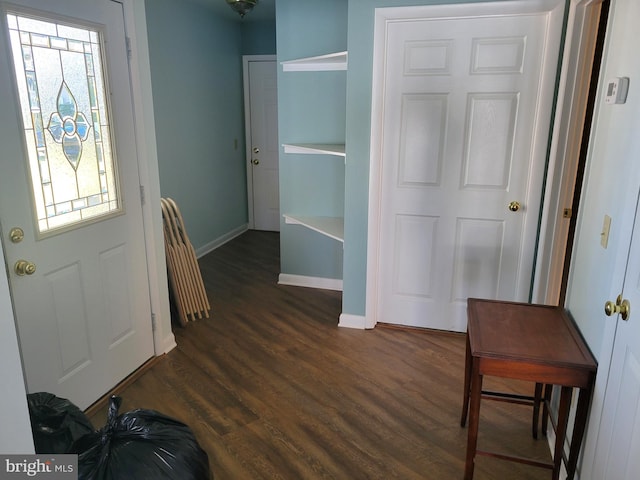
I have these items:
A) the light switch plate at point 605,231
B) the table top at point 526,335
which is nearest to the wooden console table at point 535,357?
the table top at point 526,335

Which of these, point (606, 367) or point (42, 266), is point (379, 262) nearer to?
point (606, 367)

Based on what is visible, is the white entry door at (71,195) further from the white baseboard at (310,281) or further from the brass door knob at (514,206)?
the brass door knob at (514,206)

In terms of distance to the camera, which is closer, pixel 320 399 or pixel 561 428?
pixel 561 428

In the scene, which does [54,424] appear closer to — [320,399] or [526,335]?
[320,399]

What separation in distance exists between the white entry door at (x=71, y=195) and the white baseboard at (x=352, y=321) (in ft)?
4.66

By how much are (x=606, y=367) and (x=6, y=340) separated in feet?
5.66

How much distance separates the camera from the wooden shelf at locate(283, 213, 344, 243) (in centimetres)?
358

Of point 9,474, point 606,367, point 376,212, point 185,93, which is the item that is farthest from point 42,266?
point 185,93

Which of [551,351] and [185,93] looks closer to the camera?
[551,351]

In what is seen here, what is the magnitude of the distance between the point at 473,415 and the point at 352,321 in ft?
5.34

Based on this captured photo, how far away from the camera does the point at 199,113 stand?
4.83 m

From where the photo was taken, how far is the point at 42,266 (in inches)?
82.6

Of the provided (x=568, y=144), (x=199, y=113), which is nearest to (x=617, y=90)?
(x=568, y=144)

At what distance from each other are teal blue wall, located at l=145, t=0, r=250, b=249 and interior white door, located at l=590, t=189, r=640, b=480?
3.79m
